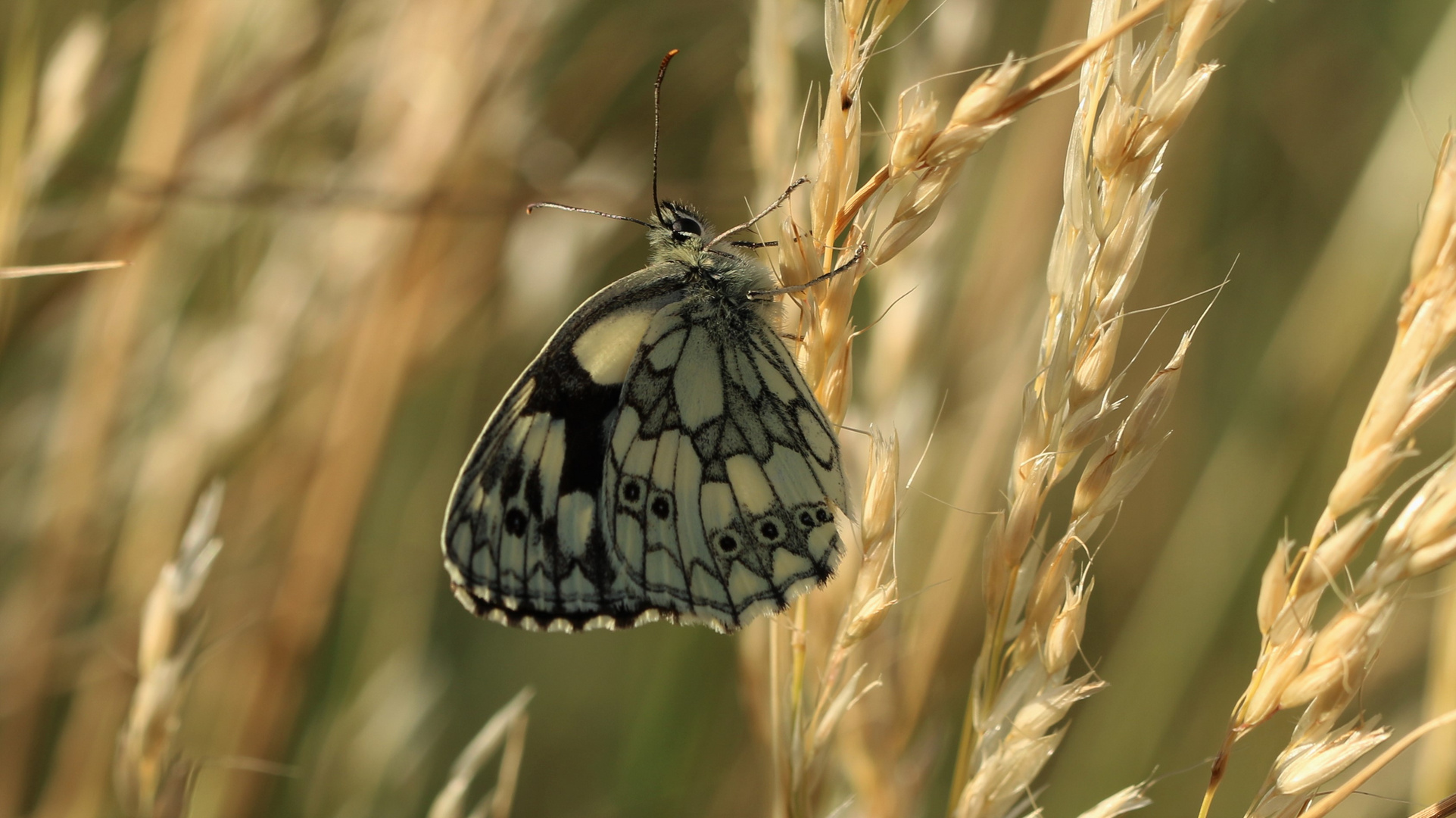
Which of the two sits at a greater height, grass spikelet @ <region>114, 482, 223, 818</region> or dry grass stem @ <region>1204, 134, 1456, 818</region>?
grass spikelet @ <region>114, 482, 223, 818</region>

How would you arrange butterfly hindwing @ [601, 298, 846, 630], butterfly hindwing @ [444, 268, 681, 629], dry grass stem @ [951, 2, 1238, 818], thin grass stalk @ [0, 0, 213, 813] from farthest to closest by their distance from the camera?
thin grass stalk @ [0, 0, 213, 813] < butterfly hindwing @ [444, 268, 681, 629] < butterfly hindwing @ [601, 298, 846, 630] < dry grass stem @ [951, 2, 1238, 818]

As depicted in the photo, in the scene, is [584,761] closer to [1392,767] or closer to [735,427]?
[735,427]

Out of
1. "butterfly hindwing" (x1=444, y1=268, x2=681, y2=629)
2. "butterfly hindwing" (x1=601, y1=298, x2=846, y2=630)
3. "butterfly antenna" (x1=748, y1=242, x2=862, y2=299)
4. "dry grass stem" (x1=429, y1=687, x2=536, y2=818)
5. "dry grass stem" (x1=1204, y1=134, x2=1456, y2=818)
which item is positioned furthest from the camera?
"butterfly hindwing" (x1=444, y1=268, x2=681, y2=629)

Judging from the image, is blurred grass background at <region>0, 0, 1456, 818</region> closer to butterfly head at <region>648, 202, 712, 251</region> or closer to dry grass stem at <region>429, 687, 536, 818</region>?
butterfly head at <region>648, 202, 712, 251</region>

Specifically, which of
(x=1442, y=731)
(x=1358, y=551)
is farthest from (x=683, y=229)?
(x=1442, y=731)

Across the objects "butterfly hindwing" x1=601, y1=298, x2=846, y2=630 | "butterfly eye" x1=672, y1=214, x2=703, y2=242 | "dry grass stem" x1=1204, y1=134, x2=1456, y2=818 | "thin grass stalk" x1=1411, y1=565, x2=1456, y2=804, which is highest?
"butterfly eye" x1=672, y1=214, x2=703, y2=242

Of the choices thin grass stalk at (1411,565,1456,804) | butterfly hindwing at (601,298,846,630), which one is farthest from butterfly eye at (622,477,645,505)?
thin grass stalk at (1411,565,1456,804)

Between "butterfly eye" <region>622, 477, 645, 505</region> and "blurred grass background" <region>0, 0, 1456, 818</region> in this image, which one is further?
"blurred grass background" <region>0, 0, 1456, 818</region>

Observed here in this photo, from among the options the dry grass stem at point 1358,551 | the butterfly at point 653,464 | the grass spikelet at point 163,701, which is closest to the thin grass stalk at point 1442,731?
the dry grass stem at point 1358,551

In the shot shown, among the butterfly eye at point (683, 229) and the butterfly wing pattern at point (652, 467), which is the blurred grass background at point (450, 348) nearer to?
the butterfly eye at point (683, 229)
